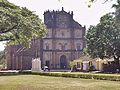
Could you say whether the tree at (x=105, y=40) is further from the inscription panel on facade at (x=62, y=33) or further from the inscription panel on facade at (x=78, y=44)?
the inscription panel on facade at (x=78, y=44)

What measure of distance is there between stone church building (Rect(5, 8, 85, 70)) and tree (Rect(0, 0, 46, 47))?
5390 centimetres

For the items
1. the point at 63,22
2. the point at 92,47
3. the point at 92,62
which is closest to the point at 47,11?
the point at 63,22

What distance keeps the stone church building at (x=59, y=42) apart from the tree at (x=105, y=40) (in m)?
32.9

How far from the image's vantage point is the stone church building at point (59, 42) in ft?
343

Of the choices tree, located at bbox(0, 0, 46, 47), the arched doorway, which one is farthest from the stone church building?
tree, located at bbox(0, 0, 46, 47)

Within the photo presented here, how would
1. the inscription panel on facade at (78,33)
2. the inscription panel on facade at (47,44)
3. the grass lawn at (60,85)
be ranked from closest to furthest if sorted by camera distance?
the grass lawn at (60,85) → the inscription panel on facade at (47,44) → the inscription panel on facade at (78,33)

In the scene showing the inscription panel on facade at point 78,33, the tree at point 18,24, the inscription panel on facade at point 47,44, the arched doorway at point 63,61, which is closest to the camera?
the tree at point 18,24

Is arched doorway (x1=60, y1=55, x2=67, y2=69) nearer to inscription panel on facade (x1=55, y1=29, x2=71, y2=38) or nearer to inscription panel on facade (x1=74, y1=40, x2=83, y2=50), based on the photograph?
inscription panel on facade (x1=74, y1=40, x2=83, y2=50)

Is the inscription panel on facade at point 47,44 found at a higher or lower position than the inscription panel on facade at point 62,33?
lower

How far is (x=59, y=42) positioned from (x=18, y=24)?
6372cm

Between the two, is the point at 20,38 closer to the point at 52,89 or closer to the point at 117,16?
the point at 117,16

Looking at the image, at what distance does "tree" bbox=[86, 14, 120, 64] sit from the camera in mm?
64562

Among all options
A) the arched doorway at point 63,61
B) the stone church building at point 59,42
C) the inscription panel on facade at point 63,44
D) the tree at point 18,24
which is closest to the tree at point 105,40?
the tree at point 18,24

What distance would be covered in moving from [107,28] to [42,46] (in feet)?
135
